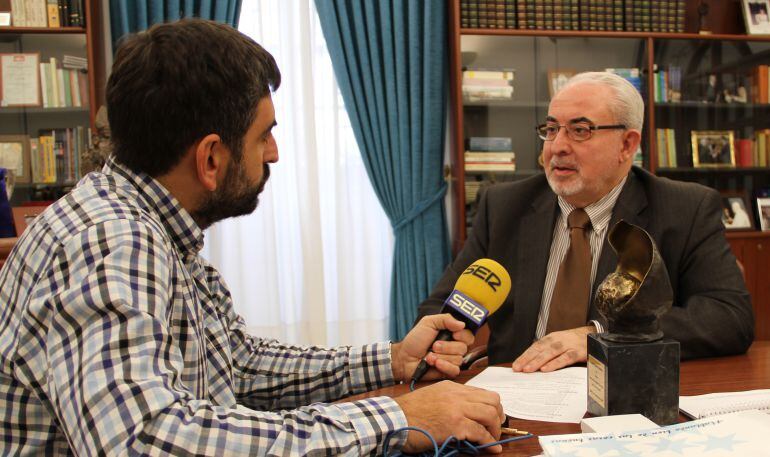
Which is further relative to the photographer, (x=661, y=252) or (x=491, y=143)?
(x=491, y=143)

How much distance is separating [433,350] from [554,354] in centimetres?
27

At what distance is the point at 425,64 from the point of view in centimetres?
397

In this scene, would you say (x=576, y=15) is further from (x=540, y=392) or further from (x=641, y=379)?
(x=641, y=379)

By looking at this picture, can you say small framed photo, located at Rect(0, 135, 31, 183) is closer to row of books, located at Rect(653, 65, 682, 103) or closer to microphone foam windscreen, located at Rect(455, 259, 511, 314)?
microphone foam windscreen, located at Rect(455, 259, 511, 314)

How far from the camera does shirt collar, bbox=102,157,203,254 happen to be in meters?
1.08

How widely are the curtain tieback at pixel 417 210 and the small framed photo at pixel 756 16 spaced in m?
2.27

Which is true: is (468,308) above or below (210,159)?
below

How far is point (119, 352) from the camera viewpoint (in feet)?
2.62

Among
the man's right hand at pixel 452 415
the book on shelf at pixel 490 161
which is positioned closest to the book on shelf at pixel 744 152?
the book on shelf at pixel 490 161

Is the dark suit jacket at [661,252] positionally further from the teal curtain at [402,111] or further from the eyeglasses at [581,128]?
the teal curtain at [402,111]

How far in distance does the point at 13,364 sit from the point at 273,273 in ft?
10.3

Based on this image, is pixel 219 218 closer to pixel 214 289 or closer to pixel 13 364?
pixel 214 289

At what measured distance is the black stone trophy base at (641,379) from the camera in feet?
3.46

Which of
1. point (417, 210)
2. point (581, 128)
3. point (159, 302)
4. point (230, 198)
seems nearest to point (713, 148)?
point (417, 210)
